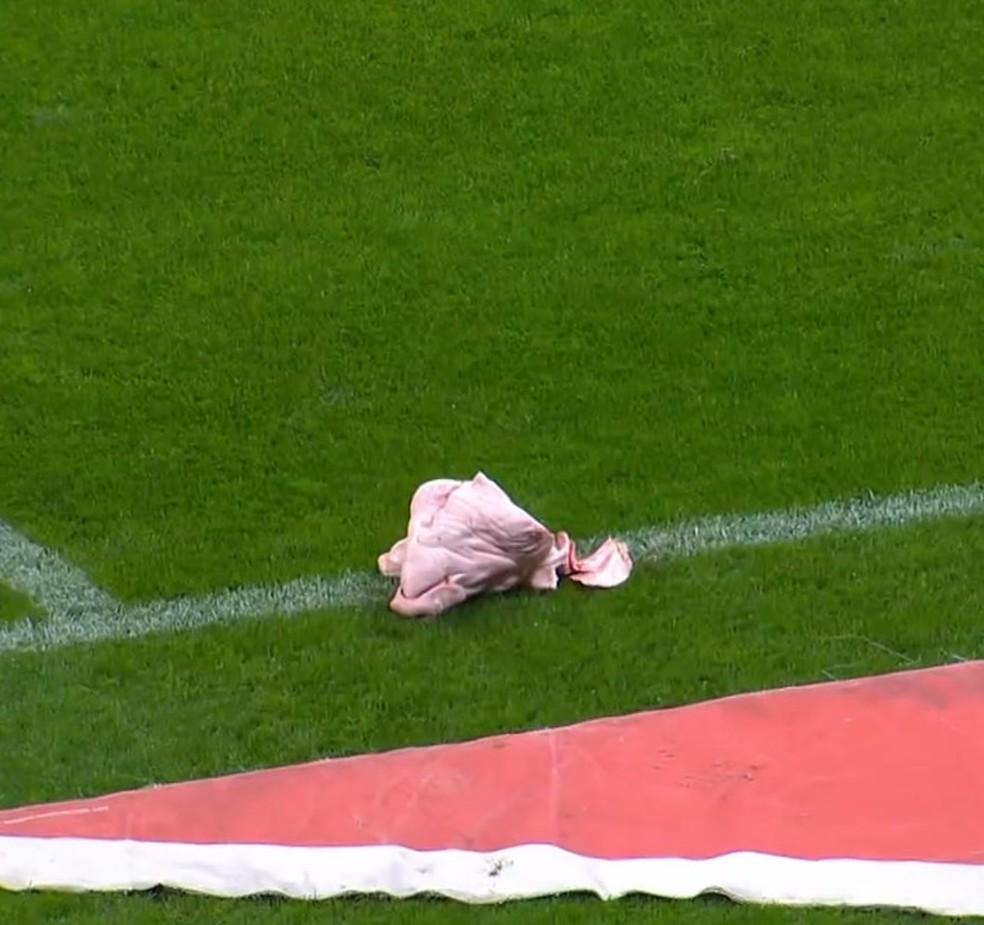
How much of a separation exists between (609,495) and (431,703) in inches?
38.5

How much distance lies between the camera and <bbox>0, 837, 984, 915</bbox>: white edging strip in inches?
134

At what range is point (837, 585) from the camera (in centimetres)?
432

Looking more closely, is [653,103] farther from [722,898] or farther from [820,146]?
[722,898]

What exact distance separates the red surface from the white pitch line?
0.67m

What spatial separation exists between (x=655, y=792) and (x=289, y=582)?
127cm

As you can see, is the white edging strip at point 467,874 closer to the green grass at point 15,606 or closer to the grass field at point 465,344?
the grass field at point 465,344

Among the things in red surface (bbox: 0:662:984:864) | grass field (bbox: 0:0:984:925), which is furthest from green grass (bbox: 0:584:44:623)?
red surface (bbox: 0:662:984:864)

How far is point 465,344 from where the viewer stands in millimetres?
5262

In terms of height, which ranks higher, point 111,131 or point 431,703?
point 111,131

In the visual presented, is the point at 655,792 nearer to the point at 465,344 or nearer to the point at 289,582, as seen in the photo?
the point at 289,582

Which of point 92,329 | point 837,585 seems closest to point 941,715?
point 837,585

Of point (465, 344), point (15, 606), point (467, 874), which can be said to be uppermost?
point (465, 344)

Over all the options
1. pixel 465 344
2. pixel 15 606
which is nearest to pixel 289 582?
pixel 15 606

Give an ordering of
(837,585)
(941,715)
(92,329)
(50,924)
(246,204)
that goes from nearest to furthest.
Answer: (50,924) → (941,715) → (837,585) → (92,329) → (246,204)
